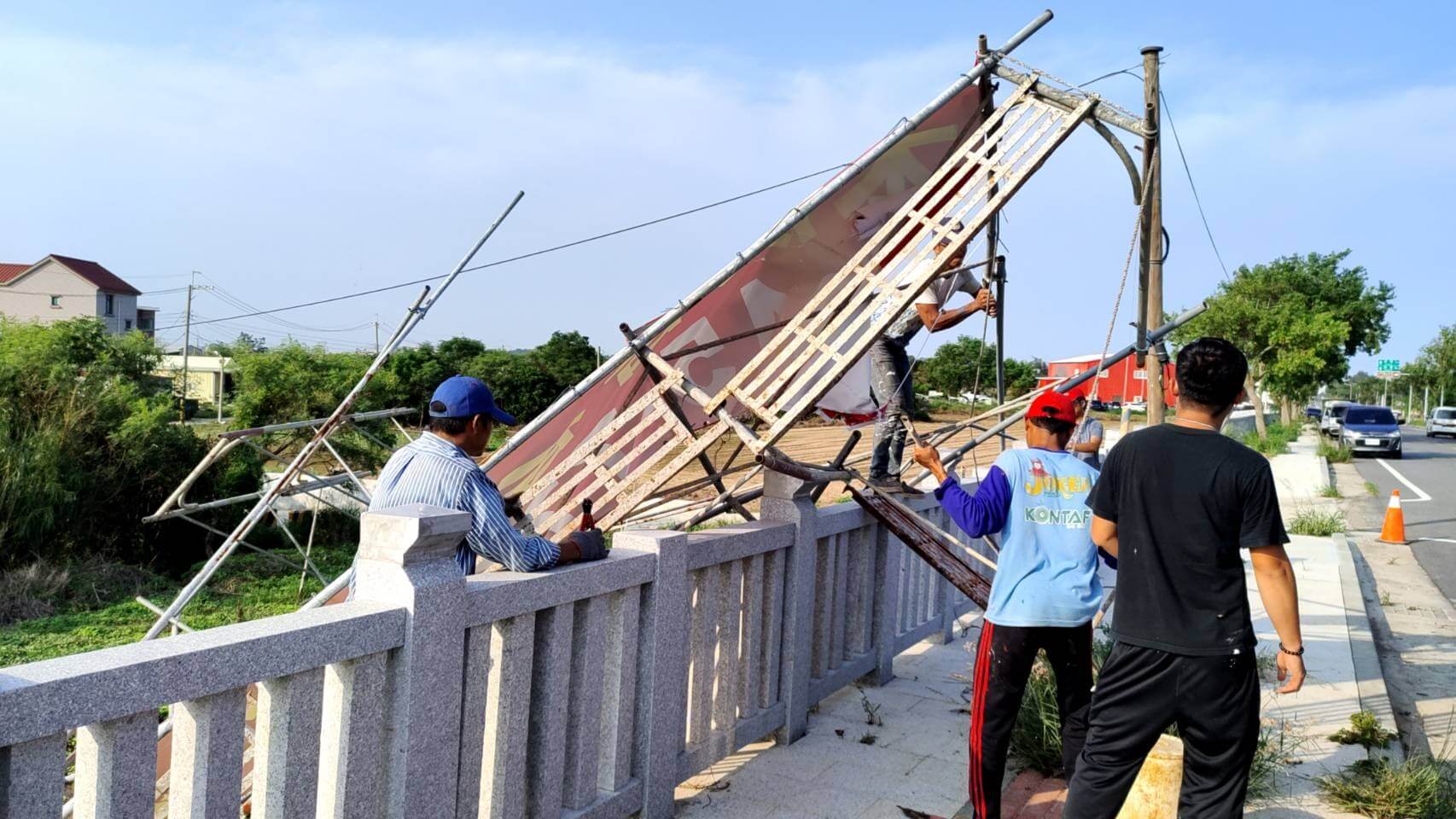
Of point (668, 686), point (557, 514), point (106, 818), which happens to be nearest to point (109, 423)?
point (557, 514)

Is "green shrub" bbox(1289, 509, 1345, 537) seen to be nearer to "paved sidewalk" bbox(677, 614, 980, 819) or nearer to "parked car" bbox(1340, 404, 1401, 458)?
"paved sidewalk" bbox(677, 614, 980, 819)

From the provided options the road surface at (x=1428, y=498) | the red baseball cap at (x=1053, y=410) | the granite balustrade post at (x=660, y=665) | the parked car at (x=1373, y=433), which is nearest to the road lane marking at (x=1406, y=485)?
the road surface at (x=1428, y=498)

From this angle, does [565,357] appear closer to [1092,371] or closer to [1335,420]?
[1335,420]

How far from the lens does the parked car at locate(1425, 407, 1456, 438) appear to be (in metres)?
52.4

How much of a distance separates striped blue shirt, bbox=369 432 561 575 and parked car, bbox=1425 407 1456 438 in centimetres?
6168

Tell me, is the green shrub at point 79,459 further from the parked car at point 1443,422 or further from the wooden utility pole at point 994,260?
the parked car at point 1443,422

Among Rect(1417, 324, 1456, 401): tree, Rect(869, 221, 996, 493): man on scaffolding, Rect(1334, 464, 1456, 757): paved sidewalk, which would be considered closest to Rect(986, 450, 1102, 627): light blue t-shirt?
Rect(869, 221, 996, 493): man on scaffolding

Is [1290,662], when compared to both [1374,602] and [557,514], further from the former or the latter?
[1374,602]

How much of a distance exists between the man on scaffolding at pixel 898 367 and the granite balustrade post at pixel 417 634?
3966mm

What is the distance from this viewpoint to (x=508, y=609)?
3.20 m

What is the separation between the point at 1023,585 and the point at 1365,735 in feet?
9.51

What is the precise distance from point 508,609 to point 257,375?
2251 cm

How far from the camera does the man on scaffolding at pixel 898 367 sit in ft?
20.9

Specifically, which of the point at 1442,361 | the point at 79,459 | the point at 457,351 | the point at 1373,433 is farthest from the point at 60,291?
the point at 1442,361
